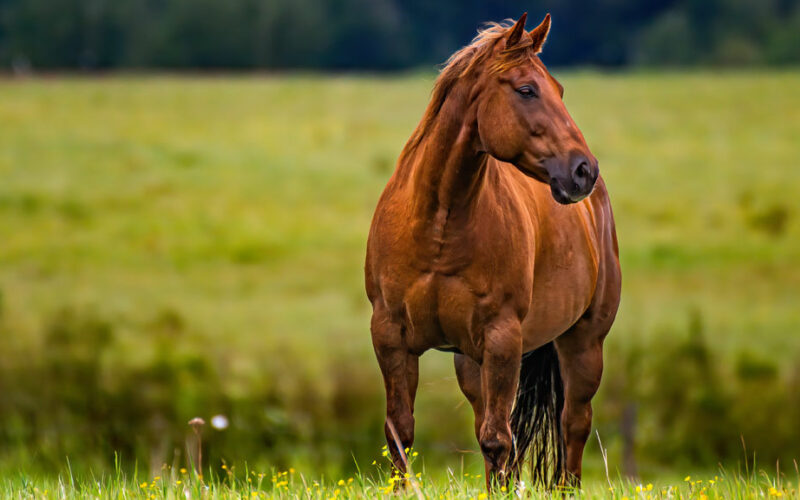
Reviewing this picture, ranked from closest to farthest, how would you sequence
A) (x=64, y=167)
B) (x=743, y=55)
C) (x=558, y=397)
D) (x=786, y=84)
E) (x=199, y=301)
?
(x=558, y=397) < (x=199, y=301) < (x=64, y=167) < (x=786, y=84) < (x=743, y=55)

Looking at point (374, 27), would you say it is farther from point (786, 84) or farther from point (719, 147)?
point (719, 147)

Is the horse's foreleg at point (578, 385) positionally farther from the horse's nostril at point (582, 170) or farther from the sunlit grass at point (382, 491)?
the horse's nostril at point (582, 170)

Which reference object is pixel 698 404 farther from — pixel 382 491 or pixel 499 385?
pixel 382 491

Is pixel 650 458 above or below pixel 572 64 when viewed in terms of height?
below

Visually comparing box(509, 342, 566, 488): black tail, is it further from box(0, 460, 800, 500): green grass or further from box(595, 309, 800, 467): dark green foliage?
box(595, 309, 800, 467): dark green foliage

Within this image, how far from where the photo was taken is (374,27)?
138 feet

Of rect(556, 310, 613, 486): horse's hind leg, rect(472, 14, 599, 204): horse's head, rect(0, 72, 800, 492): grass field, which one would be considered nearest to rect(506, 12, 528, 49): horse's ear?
rect(472, 14, 599, 204): horse's head

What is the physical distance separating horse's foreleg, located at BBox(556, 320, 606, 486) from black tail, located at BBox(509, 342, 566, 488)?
0.30 ft

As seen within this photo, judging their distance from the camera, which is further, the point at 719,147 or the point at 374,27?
the point at 374,27

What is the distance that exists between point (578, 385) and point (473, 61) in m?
2.18

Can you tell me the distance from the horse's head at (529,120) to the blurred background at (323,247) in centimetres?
53

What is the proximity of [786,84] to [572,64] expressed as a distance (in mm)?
11097

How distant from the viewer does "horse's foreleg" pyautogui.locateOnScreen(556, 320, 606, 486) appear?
570 cm

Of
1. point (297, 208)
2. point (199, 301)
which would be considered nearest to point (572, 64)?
point (297, 208)
